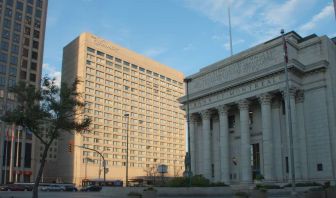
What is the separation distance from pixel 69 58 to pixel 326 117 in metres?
98.6

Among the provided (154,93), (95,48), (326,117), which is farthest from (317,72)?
(154,93)

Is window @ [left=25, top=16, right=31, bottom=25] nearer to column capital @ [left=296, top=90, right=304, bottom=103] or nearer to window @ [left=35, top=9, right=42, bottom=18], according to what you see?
window @ [left=35, top=9, right=42, bottom=18]

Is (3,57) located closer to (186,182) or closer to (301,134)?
(186,182)

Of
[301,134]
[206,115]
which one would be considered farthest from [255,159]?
[206,115]

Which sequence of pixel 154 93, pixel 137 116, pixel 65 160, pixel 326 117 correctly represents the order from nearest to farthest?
pixel 326 117
pixel 65 160
pixel 137 116
pixel 154 93

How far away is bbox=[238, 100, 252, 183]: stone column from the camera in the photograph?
181 feet

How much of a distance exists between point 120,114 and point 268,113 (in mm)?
84625

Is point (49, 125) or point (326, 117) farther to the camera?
point (326, 117)

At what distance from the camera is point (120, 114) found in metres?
133

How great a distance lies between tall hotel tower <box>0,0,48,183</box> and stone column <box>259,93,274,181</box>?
2672 inches

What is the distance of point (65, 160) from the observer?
406 ft

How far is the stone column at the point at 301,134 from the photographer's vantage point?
1981 inches

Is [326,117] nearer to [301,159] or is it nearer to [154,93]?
[301,159]

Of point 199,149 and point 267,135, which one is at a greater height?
point 267,135
